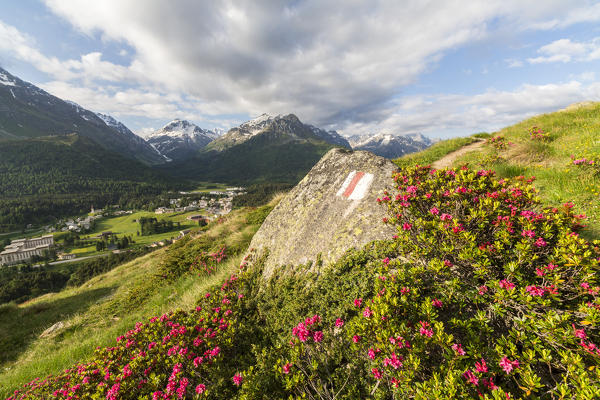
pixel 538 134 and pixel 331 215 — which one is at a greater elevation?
pixel 538 134

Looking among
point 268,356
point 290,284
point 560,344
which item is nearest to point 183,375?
point 268,356

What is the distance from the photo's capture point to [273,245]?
742 cm

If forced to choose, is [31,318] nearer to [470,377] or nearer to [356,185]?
[356,185]

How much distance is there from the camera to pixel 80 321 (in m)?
11.1

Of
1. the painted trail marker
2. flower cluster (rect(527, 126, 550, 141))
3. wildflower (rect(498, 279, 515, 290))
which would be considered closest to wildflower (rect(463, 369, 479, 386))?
wildflower (rect(498, 279, 515, 290))

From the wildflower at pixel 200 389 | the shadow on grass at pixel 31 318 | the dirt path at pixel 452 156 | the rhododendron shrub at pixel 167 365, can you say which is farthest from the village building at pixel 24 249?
the dirt path at pixel 452 156

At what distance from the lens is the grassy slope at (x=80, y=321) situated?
24.5 feet

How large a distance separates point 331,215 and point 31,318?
22996mm

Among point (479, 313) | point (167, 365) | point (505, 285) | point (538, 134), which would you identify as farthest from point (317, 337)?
point (538, 134)

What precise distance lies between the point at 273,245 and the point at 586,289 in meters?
6.49

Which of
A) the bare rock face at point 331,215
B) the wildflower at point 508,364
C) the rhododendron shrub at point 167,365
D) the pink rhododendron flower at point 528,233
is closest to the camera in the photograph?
the wildflower at point 508,364

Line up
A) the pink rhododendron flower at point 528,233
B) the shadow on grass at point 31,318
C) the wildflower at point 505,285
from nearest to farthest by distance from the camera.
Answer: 1. the wildflower at point 505,285
2. the pink rhododendron flower at point 528,233
3. the shadow on grass at point 31,318

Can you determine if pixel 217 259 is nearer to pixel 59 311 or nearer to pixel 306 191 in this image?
pixel 306 191

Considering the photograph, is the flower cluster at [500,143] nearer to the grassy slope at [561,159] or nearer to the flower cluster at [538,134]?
the grassy slope at [561,159]
